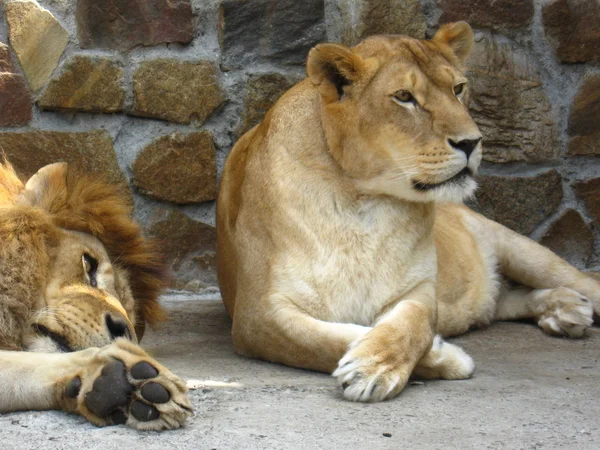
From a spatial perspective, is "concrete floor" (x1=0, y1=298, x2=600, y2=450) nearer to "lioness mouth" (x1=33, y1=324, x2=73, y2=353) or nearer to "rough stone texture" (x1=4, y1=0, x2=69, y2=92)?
"lioness mouth" (x1=33, y1=324, x2=73, y2=353)

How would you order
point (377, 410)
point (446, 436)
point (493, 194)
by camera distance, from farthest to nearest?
point (493, 194)
point (377, 410)
point (446, 436)

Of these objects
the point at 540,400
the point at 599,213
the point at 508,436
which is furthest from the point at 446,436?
the point at 599,213

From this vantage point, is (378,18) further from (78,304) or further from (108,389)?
(108,389)

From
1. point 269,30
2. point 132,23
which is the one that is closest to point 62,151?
point 132,23

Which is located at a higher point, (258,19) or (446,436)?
(258,19)

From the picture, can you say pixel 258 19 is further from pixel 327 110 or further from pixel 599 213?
pixel 599 213

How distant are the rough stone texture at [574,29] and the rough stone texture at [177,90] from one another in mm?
1315

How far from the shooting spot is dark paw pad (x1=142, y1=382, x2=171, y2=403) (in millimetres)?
1966

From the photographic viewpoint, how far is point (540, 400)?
242 centimetres

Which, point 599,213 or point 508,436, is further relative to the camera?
point 599,213

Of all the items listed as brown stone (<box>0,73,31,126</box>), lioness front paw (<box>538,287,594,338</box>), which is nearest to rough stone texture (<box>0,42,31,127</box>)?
brown stone (<box>0,73,31,126</box>)

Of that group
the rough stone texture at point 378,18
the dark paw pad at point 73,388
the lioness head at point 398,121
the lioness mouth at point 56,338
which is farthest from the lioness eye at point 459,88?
the dark paw pad at point 73,388

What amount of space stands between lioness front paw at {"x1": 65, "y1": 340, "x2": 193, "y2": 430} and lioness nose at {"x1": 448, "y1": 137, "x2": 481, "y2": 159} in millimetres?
1087

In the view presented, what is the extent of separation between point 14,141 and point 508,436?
82.1 inches
